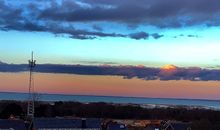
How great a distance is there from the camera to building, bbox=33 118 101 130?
191 ft

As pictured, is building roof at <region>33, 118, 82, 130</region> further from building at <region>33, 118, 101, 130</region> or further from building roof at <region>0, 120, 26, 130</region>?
building roof at <region>0, 120, 26, 130</region>

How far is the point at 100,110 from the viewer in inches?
4806

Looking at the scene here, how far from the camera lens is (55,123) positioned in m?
59.0

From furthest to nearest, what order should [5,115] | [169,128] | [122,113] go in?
[122,113] → [5,115] → [169,128]

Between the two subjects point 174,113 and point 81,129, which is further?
point 174,113

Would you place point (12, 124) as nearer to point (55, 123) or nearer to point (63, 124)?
point (55, 123)

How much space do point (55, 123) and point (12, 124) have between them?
4999 mm

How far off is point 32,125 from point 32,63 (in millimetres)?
8502

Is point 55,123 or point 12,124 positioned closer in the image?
point 12,124

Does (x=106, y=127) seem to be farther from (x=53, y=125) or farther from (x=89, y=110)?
(x=89, y=110)

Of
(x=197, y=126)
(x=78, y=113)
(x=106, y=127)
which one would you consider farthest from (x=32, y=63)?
(x=78, y=113)

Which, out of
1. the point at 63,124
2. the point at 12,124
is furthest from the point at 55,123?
the point at 12,124

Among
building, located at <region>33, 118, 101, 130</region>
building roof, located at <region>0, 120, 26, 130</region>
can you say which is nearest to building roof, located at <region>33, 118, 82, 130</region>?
building, located at <region>33, 118, 101, 130</region>

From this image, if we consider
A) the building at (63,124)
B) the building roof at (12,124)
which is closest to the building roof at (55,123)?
the building at (63,124)
